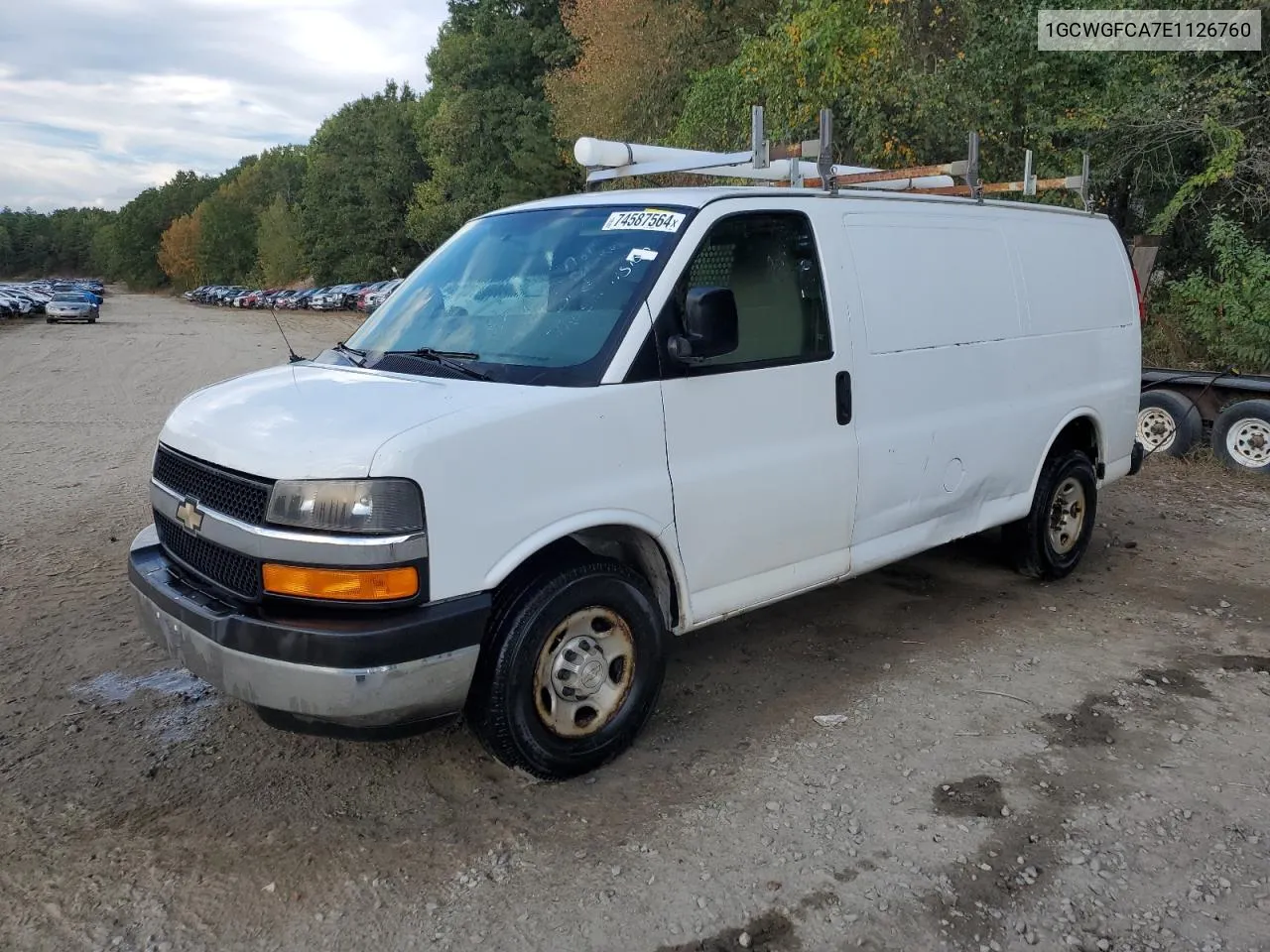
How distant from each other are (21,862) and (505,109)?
2000 inches

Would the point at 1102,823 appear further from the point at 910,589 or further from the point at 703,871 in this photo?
the point at 910,589

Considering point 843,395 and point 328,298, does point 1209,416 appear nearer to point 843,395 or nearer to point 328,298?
point 843,395

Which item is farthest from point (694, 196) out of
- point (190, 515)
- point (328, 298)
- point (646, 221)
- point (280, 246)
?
point (280, 246)

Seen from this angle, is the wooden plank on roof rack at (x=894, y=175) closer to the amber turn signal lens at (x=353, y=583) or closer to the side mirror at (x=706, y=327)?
the side mirror at (x=706, y=327)

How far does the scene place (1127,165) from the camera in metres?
13.1

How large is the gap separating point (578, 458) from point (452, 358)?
2.50ft

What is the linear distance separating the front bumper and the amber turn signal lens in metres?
0.07

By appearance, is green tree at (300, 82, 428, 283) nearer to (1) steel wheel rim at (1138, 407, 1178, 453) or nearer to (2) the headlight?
(1) steel wheel rim at (1138, 407, 1178, 453)

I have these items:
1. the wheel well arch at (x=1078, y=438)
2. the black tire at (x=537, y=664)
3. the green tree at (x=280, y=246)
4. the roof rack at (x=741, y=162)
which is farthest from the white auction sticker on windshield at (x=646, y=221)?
the green tree at (x=280, y=246)

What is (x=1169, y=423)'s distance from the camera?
32.0 feet

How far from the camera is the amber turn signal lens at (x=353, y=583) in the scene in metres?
3.21

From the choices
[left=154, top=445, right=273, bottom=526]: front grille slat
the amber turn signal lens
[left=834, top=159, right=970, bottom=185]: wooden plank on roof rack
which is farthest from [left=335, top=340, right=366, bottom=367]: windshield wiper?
[left=834, top=159, right=970, bottom=185]: wooden plank on roof rack

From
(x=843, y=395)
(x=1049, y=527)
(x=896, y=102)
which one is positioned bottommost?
(x=1049, y=527)

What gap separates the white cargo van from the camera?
3.24m
